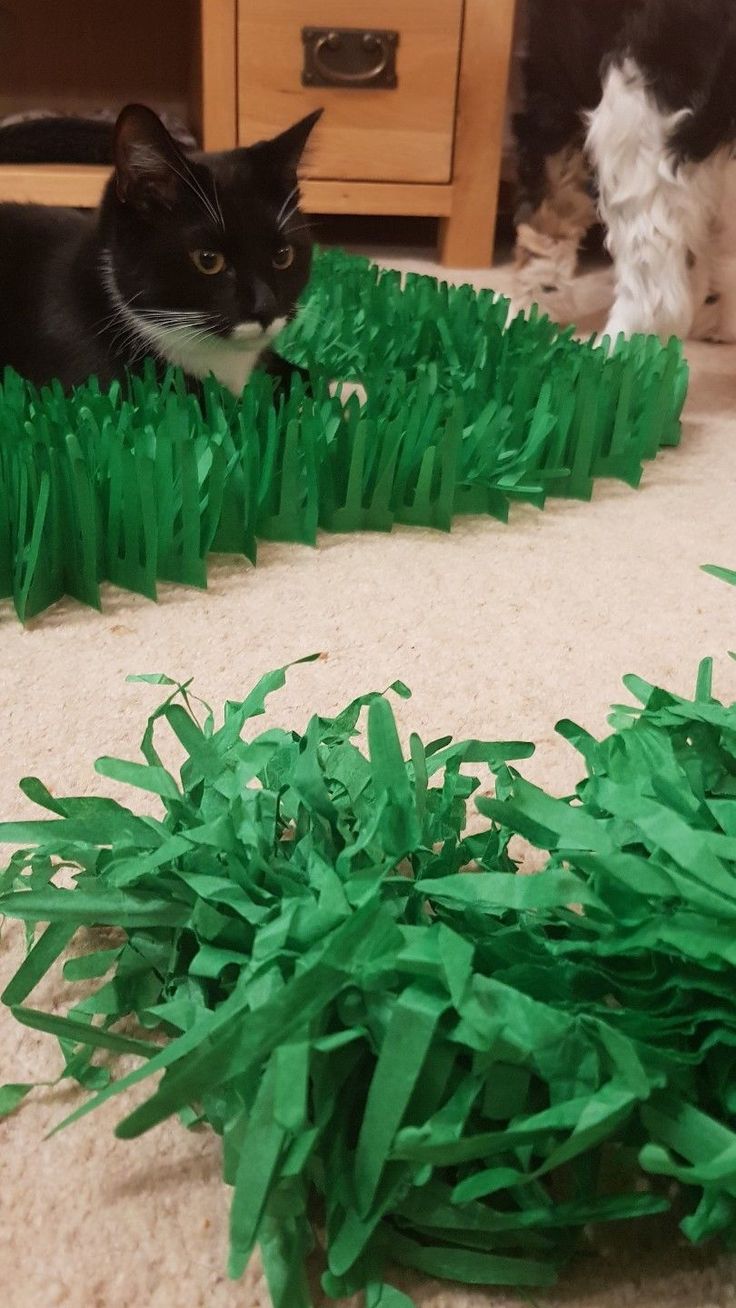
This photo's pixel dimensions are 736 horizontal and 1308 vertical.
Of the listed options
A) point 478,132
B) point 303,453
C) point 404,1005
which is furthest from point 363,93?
point 404,1005

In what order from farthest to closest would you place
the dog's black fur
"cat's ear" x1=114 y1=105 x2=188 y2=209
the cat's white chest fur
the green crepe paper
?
1. the dog's black fur
2. the cat's white chest fur
3. "cat's ear" x1=114 y1=105 x2=188 y2=209
4. the green crepe paper

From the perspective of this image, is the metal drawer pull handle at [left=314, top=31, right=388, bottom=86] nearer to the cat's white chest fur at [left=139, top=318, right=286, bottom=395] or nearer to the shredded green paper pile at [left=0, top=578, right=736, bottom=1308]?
the cat's white chest fur at [left=139, top=318, right=286, bottom=395]

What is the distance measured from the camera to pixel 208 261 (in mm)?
1000

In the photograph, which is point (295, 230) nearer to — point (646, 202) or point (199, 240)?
point (199, 240)

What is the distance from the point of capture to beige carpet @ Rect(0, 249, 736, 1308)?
1.10 feet

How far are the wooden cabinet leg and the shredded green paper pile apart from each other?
1.87 meters

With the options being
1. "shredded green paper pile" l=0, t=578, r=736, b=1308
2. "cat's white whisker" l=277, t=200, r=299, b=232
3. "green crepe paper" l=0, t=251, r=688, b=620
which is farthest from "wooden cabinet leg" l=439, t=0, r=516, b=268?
"shredded green paper pile" l=0, t=578, r=736, b=1308

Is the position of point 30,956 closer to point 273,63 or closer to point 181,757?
point 181,757

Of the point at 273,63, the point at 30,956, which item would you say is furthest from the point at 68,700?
the point at 273,63

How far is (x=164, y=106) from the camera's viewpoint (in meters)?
2.54

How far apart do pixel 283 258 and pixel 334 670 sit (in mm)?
581

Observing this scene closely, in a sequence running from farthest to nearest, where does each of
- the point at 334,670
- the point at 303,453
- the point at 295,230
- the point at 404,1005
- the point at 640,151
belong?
the point at 640,151, the point at 295,230, the point at 303,453, the point at 334,670, the point at 404,1005

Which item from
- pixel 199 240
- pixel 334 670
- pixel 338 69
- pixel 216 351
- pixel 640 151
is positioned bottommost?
pixel 334 670

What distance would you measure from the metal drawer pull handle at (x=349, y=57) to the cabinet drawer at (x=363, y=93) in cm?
1
